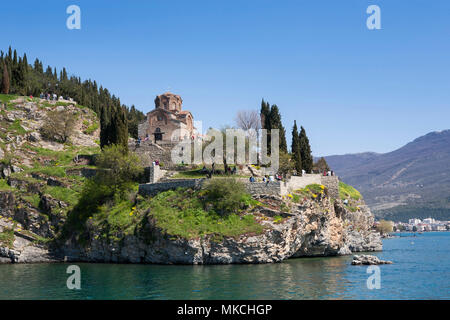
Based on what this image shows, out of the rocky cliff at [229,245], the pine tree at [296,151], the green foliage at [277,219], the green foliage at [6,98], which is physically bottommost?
the rocky cliff at [229,245]

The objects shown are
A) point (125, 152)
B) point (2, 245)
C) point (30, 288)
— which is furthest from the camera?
point (125, 152)

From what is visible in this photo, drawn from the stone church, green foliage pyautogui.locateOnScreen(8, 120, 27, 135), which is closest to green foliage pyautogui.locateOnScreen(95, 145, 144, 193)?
the stone church

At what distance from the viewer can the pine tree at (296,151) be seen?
61475 millimetres

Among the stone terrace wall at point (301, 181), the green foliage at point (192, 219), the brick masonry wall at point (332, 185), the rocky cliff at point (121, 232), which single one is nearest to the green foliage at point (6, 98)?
the rocky cliff at point (121, 232)

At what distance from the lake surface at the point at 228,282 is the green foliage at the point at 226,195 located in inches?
279

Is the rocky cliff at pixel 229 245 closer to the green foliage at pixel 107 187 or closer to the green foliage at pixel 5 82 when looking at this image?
the green foliage at pixel 107 187

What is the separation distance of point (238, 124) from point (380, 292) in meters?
44.8

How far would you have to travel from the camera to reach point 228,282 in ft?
106

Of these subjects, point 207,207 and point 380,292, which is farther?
point 207,207

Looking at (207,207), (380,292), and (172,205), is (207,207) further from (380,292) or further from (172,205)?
(380,292)

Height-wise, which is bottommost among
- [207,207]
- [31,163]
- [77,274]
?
[77,274]

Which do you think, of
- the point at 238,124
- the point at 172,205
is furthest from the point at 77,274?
the point at 238,124

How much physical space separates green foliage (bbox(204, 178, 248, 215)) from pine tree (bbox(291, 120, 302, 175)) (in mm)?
15939
